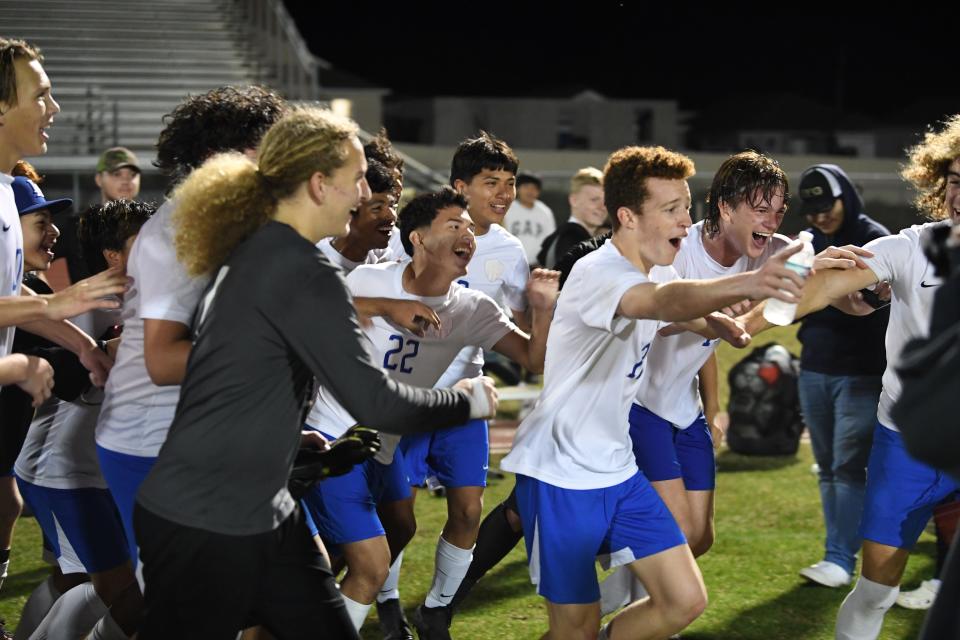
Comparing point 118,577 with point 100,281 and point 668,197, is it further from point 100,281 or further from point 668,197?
point 668,197

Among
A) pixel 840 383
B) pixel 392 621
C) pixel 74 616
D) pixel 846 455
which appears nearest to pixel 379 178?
pixel 392 621

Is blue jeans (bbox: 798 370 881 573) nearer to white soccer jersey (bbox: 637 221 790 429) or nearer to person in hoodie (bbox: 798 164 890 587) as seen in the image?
person in hoodie (bbox: 798 164 890 587)

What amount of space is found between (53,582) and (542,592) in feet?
6.15

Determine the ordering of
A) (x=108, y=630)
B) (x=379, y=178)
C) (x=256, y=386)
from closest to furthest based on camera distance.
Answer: (x=256, y=386) < (x=108, y=630) < (x=379, y=178)

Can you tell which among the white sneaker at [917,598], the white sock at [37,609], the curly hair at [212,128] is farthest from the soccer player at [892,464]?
the white sock at [37,609]

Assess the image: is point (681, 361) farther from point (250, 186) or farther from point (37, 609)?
point (37, 609)

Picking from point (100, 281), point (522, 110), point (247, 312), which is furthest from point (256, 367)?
point (522, 110)

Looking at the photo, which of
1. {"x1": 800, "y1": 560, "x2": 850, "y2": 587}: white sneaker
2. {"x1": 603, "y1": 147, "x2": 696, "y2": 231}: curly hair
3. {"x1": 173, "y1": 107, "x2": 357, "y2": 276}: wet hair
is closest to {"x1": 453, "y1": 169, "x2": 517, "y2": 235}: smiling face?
{"x1": 603, "y1": 147, "x2": 696, "y2": 231}: curly hair

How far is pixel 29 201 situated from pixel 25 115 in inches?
30.2

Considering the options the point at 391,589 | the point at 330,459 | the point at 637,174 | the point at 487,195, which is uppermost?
the point at 637,174

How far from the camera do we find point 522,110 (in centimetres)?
5822

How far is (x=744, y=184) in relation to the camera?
490 centimetres

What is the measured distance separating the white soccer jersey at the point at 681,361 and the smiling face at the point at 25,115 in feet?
8.36

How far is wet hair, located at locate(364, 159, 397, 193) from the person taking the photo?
4.99 metres
